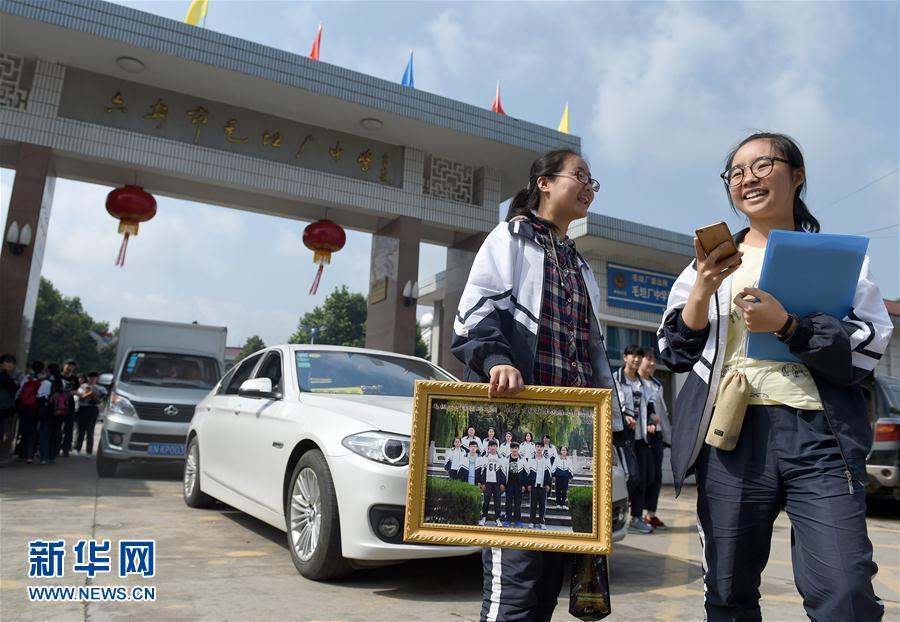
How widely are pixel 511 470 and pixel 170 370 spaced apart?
8837 mm

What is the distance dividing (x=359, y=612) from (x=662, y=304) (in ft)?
39.7

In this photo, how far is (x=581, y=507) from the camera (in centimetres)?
187

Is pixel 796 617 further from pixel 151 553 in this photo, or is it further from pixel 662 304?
pixel 662 304

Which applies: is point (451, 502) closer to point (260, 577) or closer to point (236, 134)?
point (260, 577)

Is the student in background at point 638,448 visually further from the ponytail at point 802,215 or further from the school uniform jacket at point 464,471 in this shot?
the school uniform jacket at point 464,471

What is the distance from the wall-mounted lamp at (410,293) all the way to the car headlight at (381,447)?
914cm

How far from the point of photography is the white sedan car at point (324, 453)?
11.4 feet

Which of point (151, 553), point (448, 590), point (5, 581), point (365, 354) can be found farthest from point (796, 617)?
point (5, 581)

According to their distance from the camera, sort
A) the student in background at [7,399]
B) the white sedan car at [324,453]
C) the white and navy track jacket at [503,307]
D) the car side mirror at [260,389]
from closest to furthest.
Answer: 1. the white and navy track jacket at [503,307]
2. the white sedan car at [324,453]
3. the car side mirror at [260,389]
4. the student in background at [7,399]

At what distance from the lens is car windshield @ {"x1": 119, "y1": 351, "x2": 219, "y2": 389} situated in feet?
30.6

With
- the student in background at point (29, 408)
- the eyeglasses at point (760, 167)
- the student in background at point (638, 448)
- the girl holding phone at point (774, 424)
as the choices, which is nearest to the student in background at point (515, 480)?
the girl holding phone at point (774, 424)

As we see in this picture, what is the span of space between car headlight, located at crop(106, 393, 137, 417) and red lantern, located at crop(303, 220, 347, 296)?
470 cm

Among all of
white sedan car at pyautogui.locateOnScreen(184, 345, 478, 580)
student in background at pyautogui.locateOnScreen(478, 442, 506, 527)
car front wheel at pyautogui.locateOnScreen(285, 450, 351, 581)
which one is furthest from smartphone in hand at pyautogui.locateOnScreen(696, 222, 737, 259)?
car front wheel at pyautogui.locateOnScreen(285, 450, 351, 581)

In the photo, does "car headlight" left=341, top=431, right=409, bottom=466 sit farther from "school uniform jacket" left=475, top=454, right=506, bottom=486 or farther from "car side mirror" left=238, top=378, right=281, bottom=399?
"school uniform jacket" left=475, top=454, right=506, bottom=486
